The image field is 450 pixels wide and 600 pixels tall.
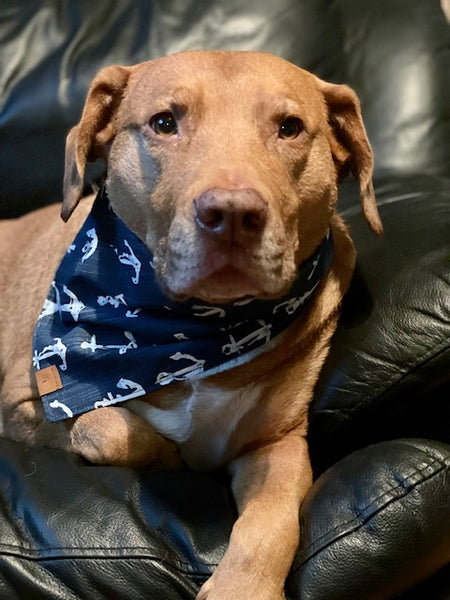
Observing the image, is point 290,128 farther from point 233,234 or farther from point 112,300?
point 112,300

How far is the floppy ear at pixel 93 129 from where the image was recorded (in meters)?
1.58

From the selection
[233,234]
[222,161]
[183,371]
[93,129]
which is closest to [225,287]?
[233,234]

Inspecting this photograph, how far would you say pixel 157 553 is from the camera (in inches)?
50.3

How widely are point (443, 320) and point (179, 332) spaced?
55 cm

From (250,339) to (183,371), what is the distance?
162 mm

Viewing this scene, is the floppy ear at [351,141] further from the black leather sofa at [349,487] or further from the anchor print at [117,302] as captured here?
the anchor print at [117,302]

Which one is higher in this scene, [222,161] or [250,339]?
[222,161]

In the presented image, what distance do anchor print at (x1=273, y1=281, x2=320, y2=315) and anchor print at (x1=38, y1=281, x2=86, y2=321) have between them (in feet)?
1.53

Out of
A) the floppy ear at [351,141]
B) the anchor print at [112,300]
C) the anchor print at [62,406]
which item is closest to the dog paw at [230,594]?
the anchor print at [62,406]

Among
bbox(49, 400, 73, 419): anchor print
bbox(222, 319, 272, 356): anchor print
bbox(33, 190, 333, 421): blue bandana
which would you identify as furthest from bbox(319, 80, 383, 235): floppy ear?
bbox(49, 400, 73, 419): anchor print

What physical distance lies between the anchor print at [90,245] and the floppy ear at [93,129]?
11 cm

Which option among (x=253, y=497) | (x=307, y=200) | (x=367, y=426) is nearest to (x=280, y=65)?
(x=307, y=200)

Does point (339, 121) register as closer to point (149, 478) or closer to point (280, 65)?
point (280, 65)

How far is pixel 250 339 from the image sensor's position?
61.6 inches
